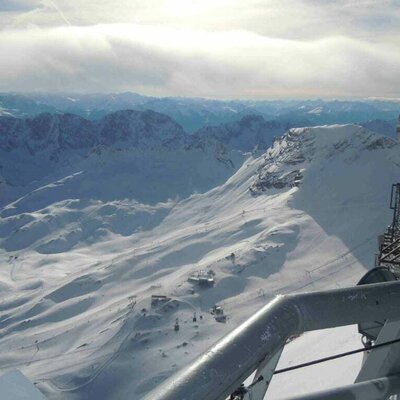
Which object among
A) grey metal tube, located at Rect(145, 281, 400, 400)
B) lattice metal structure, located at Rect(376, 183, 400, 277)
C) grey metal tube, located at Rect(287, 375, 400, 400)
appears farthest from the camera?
lattice metal structure, located at Rect(376, 183, 400, 277)

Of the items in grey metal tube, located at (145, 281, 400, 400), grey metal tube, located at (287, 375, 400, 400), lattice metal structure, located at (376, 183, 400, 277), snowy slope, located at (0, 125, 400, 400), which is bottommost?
snowy slope, located at (0, 125, 400, 400)

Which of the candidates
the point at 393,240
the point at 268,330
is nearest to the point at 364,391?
the point at 268,330

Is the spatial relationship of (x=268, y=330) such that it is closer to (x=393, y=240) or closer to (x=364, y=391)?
(x=364, y=391)

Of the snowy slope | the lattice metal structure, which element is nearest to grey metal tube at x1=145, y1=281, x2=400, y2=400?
the lattice metal structure

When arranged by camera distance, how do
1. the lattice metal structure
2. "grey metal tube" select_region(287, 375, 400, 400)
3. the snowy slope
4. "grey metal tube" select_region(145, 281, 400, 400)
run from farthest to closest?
the snowy slope → the lattice metal structure → "grey metal tube" select_region(287, 375, 400, 400) → "grey metal tube" select_region(145, 281, 400, 400)

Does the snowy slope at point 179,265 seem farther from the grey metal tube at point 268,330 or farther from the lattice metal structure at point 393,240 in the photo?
the grey metal tube at point 268,330

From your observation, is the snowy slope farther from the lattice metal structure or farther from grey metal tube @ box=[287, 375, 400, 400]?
grey metal tube @ box=[287, 375, 400, 400]

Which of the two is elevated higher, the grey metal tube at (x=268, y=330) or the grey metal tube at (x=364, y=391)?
the grey metal tube at (x=268, y=330)

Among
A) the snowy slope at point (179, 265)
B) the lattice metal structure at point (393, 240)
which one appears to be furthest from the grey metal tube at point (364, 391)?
the snowy slope at point (179, 265)
